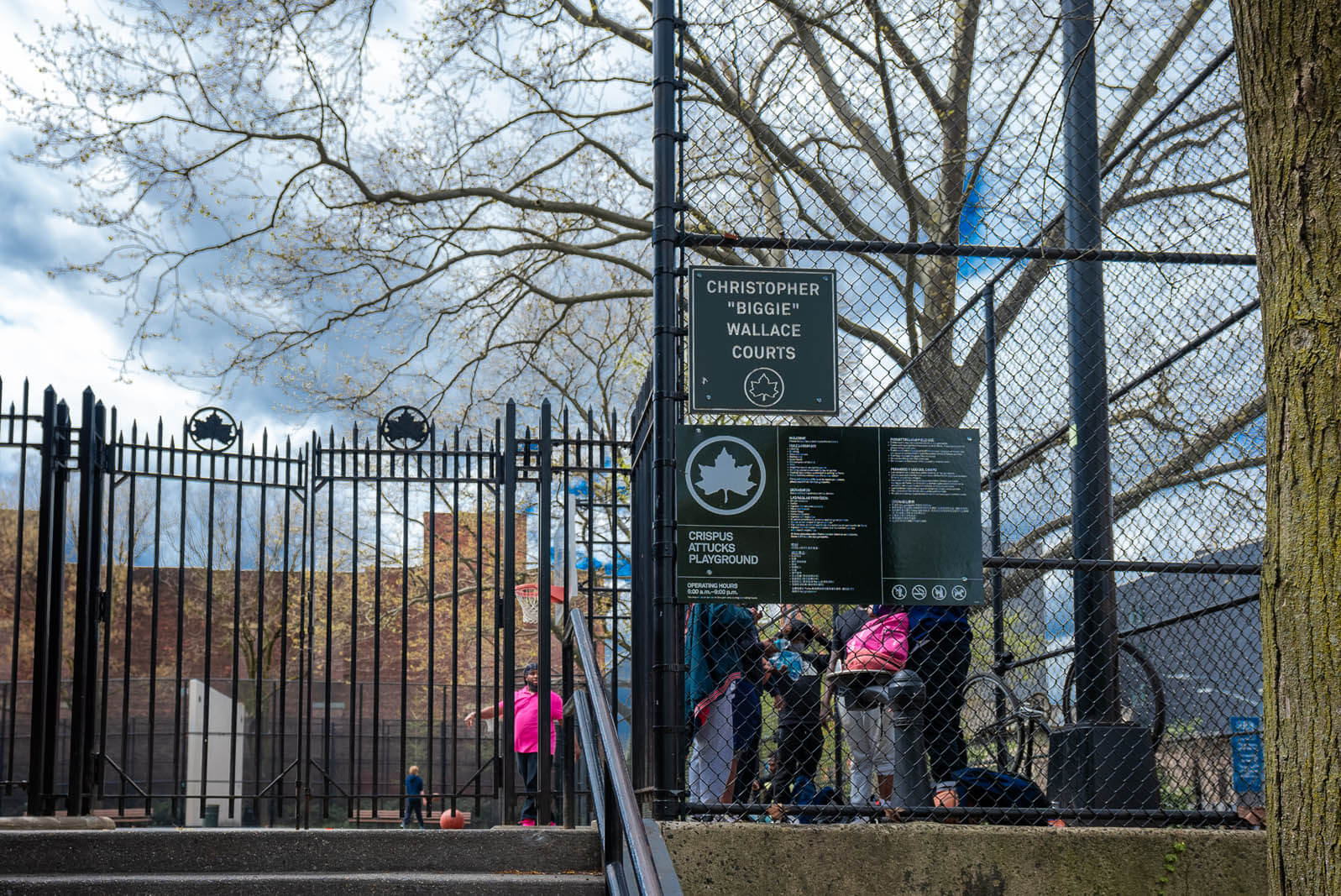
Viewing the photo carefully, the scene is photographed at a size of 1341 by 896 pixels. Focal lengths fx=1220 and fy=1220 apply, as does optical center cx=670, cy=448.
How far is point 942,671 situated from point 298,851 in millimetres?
2922

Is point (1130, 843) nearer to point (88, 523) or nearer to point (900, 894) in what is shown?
point (900, 894)

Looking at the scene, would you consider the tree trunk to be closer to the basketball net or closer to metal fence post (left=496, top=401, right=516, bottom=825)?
metal fence post (left=496, top=401, right=516, bottom=825)

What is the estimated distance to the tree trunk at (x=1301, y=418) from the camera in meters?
3.14

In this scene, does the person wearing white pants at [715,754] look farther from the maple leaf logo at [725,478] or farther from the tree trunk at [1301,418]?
the tree trunk at [1301,418]

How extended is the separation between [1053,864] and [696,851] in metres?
1.38

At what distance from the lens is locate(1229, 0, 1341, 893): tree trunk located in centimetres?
314

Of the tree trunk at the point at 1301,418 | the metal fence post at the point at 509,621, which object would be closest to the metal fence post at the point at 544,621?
the metal fence post at the point at 509,621

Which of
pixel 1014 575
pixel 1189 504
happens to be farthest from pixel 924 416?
pixel 1189 504

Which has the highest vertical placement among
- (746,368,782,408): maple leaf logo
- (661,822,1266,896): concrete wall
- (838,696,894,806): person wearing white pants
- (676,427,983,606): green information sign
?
(746,368,782,408): maple leaf logo

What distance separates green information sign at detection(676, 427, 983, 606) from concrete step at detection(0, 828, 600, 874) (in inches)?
52.0

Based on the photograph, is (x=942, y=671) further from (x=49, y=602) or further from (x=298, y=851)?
(x=49, y=602)

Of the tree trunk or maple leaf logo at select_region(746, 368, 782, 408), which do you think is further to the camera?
maple leaf logo at select_region(746, 368, 782, 408)

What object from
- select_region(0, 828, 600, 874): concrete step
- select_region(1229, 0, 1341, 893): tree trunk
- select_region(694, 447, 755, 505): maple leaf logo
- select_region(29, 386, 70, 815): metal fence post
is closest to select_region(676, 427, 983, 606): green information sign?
select_region(694, 447, 755, 505): maple leaf logo

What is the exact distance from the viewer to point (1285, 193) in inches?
131
